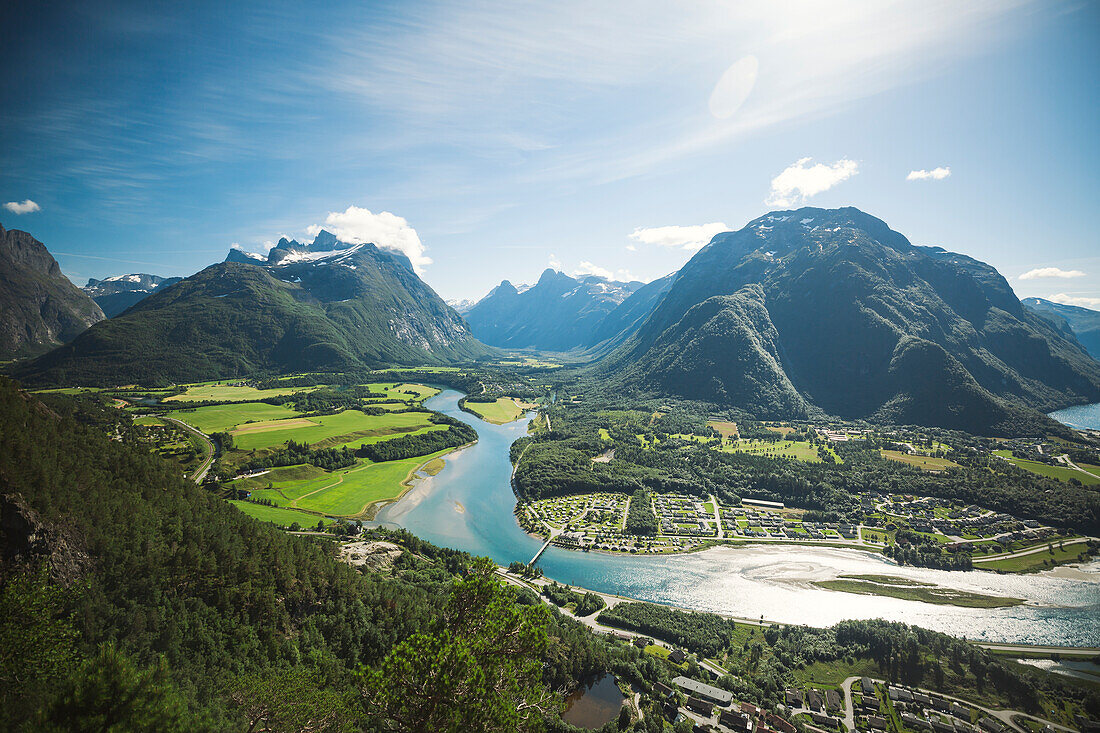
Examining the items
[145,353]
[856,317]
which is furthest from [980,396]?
[145,353]

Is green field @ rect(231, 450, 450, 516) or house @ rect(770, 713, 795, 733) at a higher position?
green field @ rect(231, 450, 450, 516)

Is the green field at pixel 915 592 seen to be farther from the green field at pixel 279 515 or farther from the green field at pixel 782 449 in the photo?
the green field at pixel 279 515

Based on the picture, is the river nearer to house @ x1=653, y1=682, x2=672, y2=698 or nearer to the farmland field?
house @ x1=653, y1=682, x2=672, y2=698

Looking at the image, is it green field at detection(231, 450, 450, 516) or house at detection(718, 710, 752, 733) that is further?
green field at detection(231, 450, 450, 516)

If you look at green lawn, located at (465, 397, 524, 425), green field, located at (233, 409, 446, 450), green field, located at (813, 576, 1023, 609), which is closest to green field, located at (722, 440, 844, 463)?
green field, located at (813, 576, 1023, 609)

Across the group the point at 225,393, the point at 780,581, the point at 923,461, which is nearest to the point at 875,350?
the point at 923,461

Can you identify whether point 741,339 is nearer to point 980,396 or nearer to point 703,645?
point 980,396
